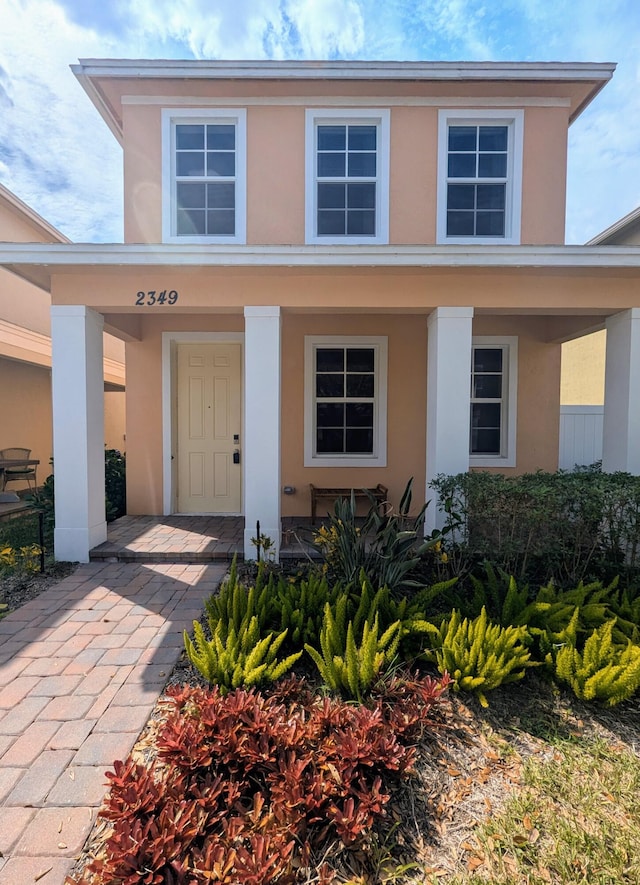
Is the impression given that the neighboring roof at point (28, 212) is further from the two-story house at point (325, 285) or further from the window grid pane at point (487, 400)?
the window grid pane at point (487, 400)

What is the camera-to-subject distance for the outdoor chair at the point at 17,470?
30.3 feet

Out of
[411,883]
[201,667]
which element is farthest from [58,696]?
[411,883]

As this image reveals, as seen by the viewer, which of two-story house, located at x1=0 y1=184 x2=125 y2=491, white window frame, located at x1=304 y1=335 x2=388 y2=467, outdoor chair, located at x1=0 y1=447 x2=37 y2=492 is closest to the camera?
white window frame, located at x1=304 y1=335 x2=388 y2=467

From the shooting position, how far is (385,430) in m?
7.06

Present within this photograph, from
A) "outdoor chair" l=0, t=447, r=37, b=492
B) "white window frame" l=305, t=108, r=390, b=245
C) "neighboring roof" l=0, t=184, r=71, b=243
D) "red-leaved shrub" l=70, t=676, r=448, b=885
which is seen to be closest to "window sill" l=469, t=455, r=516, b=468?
"white window frame" l=305, t=108, r=390, b=245

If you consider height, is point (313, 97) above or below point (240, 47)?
below

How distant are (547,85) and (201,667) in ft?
26.2

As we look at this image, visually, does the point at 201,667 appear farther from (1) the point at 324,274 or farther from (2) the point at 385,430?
(2) the point at 385,430

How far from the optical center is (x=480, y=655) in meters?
2.88

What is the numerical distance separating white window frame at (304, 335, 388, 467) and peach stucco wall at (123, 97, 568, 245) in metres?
1.47

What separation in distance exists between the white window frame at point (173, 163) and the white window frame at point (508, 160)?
2714 mm

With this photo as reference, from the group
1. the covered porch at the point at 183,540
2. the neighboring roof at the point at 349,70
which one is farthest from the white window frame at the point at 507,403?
the neighboring roof at the point at 349,70

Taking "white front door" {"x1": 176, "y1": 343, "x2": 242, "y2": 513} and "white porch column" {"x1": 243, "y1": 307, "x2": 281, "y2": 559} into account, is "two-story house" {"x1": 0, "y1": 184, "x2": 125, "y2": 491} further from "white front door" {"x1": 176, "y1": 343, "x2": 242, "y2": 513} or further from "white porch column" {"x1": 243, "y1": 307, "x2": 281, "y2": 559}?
"white porch column" {"x1": 243, "y1": 307, "x2": 281, "y2": 559}

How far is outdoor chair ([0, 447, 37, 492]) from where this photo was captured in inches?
364
